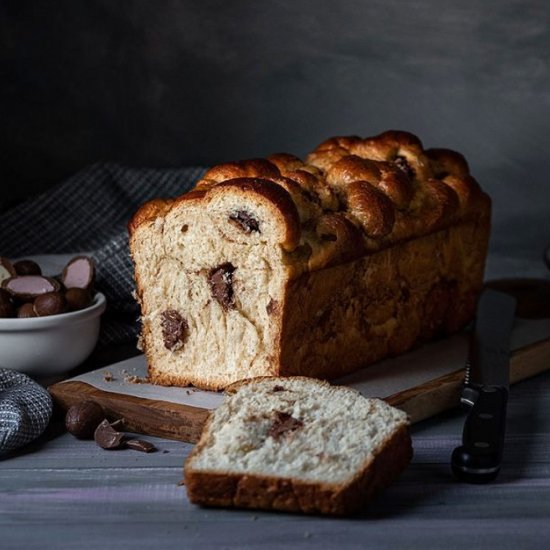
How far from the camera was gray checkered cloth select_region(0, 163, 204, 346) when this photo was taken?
A: 15.2ft

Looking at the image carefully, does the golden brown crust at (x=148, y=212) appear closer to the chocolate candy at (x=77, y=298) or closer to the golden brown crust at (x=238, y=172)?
the golden brown crust at (x=238, y=172)

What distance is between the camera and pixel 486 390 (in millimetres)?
3105

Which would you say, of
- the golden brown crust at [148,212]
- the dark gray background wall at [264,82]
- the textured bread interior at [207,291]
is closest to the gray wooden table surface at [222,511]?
the textured bread interior at [207,291]

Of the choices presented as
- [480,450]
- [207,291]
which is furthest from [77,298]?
[480,450]

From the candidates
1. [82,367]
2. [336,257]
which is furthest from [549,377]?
[82,367]

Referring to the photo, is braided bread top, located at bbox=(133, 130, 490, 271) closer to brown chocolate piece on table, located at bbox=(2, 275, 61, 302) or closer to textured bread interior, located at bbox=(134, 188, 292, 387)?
textured bread interior, located at bbox=(134, 188, 292, 387)

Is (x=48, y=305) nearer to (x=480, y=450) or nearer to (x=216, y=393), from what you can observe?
(x=216, y=393)

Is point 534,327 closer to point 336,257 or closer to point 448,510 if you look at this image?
point 336,257

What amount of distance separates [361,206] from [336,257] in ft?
0.71

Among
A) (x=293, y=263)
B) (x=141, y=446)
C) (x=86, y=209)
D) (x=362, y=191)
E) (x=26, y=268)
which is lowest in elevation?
(x=141, y=446)

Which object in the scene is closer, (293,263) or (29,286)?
(293,263)

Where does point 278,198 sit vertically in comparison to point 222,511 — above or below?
above

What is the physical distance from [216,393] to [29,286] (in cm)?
71

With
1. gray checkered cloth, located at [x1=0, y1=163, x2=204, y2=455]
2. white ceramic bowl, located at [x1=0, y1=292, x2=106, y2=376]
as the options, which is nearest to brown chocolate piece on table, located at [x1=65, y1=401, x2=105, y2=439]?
white ceramic bowl, located at [x1=0, y1=292, x2=106, y2=376]
